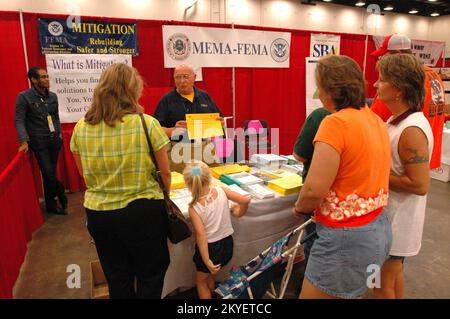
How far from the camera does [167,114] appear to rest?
299 centimetres

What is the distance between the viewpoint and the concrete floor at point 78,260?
246 centimetres

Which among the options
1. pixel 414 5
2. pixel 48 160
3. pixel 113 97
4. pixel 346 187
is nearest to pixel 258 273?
pixel 346 187

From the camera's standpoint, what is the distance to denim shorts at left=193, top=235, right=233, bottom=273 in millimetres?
1930

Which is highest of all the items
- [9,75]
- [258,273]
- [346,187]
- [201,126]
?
[9,75]

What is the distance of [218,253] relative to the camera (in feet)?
6.38

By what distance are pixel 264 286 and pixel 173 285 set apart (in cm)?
60

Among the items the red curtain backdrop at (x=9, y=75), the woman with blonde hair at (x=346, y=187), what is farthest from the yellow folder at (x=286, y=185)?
the red curtain backdrop at (x=9, y=75)

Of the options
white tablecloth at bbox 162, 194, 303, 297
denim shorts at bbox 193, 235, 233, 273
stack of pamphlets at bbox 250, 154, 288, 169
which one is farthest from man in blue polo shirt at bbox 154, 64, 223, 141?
denim shorts at bbox 193, 235, 233, 273

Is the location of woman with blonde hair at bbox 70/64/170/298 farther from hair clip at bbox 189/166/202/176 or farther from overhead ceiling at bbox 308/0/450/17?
overhead ceiling at bbox 308/0/450/17

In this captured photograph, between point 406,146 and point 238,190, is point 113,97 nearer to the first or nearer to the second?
Answer: point 238,190

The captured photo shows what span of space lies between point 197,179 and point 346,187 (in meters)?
0.83

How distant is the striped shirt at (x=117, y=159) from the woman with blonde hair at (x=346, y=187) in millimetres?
724

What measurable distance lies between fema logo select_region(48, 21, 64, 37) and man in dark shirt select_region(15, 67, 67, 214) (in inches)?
28.8
